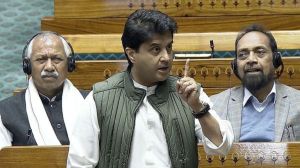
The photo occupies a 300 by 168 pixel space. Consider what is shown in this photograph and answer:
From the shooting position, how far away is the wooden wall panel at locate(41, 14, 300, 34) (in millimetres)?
2396

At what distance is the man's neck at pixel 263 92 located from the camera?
1790 mm

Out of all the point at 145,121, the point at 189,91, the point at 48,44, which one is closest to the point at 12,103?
the point at 48,44

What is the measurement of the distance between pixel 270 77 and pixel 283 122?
127 mm

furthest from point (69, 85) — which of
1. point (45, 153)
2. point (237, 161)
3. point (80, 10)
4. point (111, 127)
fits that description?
point (80, 10)

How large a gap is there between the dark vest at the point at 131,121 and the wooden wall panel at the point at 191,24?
3.82 ft

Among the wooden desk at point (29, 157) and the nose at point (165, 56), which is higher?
the nose at point (165, 56)

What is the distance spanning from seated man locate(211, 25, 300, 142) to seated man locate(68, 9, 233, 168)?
0.48 m

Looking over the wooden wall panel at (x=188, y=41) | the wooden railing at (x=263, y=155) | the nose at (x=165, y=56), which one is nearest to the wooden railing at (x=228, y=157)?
the wooden railing at (x=263, y=155)

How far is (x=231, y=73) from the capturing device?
2.01 meters

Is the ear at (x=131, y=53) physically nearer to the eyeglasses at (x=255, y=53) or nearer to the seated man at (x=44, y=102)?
the seated man at (x=44, y=102)

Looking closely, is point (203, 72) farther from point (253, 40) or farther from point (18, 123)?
point (18, 123)

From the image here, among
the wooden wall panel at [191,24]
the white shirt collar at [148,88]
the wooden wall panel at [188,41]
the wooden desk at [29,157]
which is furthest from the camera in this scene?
the wooden wall panel at [191,24]

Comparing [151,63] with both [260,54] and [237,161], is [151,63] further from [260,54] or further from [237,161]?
[260,54]

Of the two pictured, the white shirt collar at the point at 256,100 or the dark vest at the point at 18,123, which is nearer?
the dark vest at the point at 18,123
